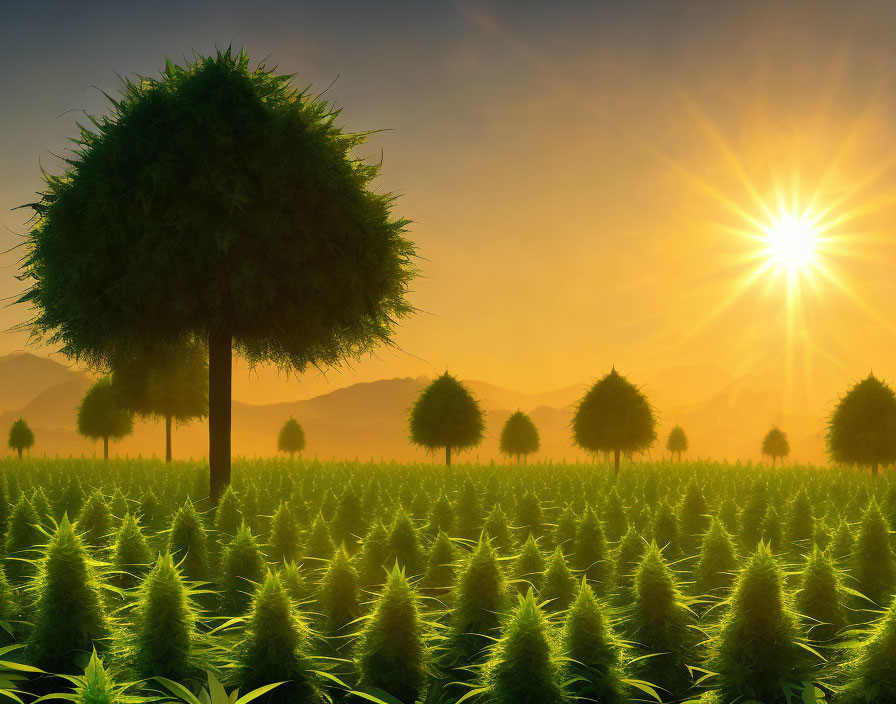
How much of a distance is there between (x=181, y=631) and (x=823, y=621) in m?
5.77

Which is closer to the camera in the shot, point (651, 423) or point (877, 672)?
point (877, 672)

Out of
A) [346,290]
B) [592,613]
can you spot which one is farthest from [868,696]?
[346,290]

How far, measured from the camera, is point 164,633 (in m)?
4.98

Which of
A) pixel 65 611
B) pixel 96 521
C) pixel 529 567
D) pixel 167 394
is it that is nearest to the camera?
pixel 65 611

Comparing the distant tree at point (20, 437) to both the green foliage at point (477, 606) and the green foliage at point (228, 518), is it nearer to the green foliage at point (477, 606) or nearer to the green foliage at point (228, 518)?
the green foliage at point (228, 518)

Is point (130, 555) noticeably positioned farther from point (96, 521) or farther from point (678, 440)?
point (678, 440)

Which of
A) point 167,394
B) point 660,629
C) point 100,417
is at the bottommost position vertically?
point 660,629

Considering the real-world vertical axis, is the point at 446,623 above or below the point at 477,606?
below

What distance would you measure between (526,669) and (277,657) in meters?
1.73

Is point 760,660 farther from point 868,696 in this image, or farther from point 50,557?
point 50,557

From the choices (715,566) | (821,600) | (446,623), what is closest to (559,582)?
(446,623)

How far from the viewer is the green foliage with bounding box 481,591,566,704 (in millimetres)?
4418

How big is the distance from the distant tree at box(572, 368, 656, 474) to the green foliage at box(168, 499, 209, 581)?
65.5 feet

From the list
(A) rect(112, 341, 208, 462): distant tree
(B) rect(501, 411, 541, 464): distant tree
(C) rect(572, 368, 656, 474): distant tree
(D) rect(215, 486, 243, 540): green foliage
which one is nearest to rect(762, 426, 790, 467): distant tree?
(B) rect(501, 411, 541, 464): distant tree
